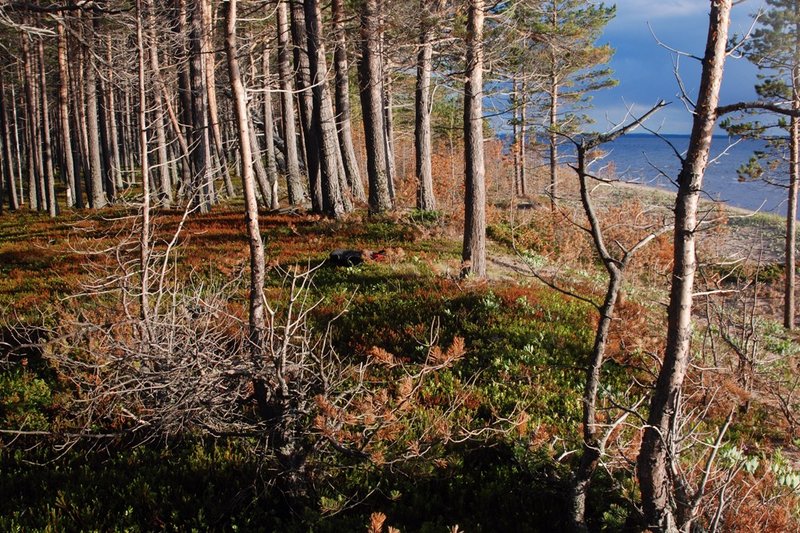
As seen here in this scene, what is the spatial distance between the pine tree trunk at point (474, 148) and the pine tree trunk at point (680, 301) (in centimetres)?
624

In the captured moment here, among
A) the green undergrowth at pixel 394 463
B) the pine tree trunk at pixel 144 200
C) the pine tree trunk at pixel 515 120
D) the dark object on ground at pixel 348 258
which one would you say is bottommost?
the green undergrowth at pixel 394 463

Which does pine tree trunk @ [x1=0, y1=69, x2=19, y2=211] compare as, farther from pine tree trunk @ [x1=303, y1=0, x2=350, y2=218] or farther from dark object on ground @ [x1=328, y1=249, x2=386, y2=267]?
dark object on ground @ [x1=328, y1=249, x2=386, y2=267]

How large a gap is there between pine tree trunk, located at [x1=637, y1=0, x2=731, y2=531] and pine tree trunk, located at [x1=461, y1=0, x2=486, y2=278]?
624 centimetres

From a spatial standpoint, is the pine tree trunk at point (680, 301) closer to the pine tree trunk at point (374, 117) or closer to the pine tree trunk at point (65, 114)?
the pine tree trunk at point (374, 117)

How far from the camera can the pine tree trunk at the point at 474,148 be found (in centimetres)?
960

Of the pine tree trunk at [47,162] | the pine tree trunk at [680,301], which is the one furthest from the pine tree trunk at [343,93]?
the pine tree trunk at [47,162]

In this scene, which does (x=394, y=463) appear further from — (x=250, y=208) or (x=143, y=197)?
(x=143, y=197)

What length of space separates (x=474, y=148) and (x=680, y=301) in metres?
6.70

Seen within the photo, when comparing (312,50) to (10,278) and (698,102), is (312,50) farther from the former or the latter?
(698,102)

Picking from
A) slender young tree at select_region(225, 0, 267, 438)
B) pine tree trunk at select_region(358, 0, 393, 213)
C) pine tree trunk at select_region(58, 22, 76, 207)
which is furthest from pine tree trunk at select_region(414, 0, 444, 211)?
pine tree trunk at select_region(58, 22, 76, 207)

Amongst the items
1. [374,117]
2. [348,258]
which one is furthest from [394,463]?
[374,117]

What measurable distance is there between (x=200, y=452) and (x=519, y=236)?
1417cm

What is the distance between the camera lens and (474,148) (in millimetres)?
9883

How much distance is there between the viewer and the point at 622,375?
7363 millimetres
